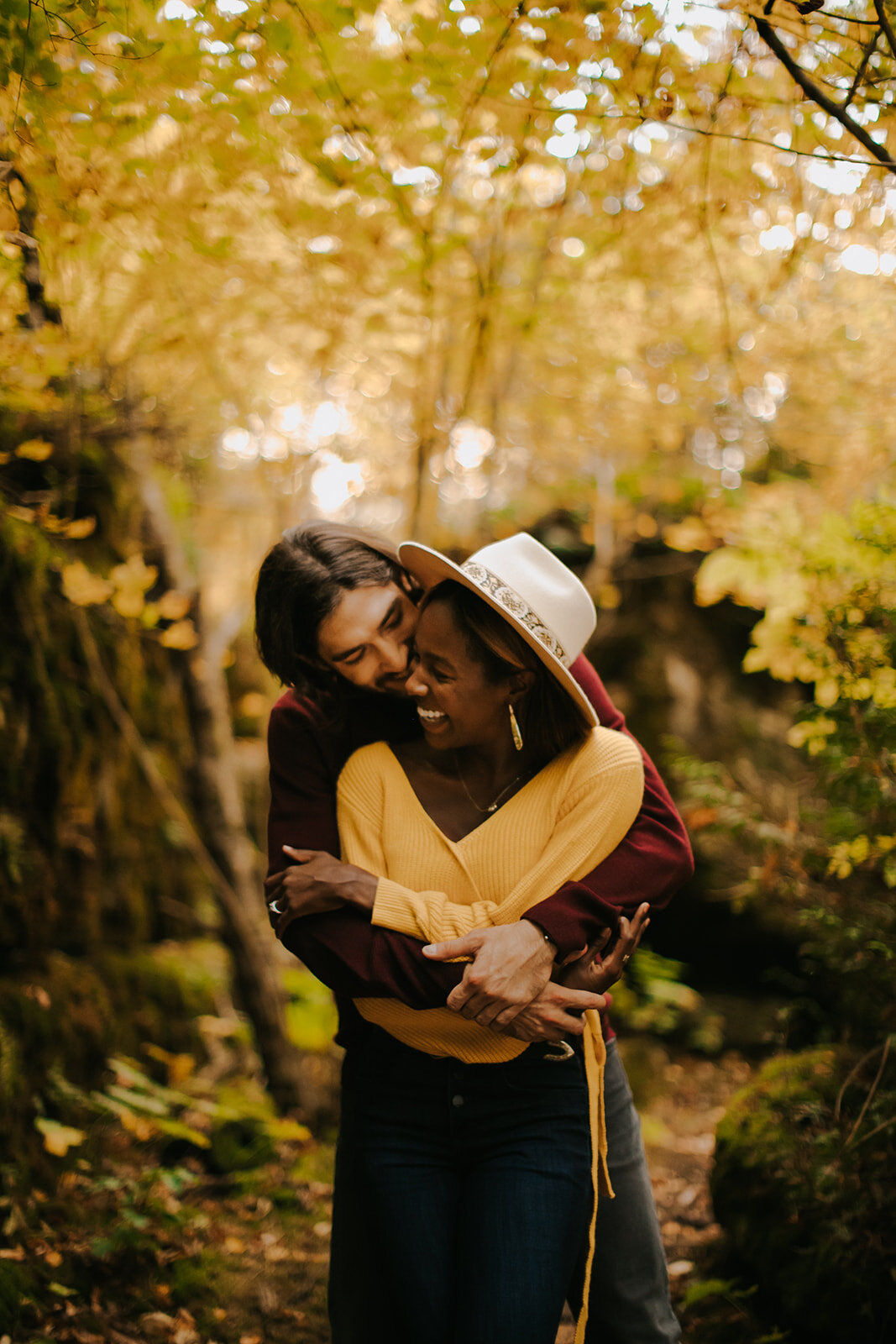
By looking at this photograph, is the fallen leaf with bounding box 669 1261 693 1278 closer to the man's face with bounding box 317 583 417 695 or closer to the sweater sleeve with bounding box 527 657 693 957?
the sweater sleeve with bounding box 527 657 693 957

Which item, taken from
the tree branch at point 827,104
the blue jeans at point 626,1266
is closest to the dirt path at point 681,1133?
the blue jeans at point 626,1266

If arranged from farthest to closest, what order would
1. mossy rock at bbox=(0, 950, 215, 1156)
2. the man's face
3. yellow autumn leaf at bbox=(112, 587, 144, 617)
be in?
yellow autumn leaf at bbox=(112, 587, 144, 617) → mossy rock at bbox=(0, 950, 215, 1156) → the man's face

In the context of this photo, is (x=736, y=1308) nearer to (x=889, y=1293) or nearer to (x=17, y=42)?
(x=889, y=1293)

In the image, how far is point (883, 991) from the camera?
113 inches

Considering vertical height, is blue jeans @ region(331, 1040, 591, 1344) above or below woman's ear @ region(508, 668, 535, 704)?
below

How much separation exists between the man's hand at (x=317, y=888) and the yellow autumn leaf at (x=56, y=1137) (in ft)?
5.51

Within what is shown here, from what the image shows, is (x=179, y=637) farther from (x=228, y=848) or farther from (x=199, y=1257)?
(x=199, y=1257)

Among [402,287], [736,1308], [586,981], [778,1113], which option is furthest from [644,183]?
[736,1308]

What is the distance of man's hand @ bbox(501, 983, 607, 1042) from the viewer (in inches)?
75.6

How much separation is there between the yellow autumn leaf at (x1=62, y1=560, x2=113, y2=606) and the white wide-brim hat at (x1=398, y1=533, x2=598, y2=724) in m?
1.86

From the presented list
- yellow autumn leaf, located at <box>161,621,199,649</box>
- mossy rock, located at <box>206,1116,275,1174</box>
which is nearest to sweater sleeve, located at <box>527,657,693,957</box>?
yellow autumn leaf, located at <box>161,621,199,649</box>

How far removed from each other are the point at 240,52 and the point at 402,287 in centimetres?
173

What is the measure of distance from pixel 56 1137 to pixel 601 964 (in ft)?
7.37

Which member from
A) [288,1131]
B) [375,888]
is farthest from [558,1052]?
[288,1131]
